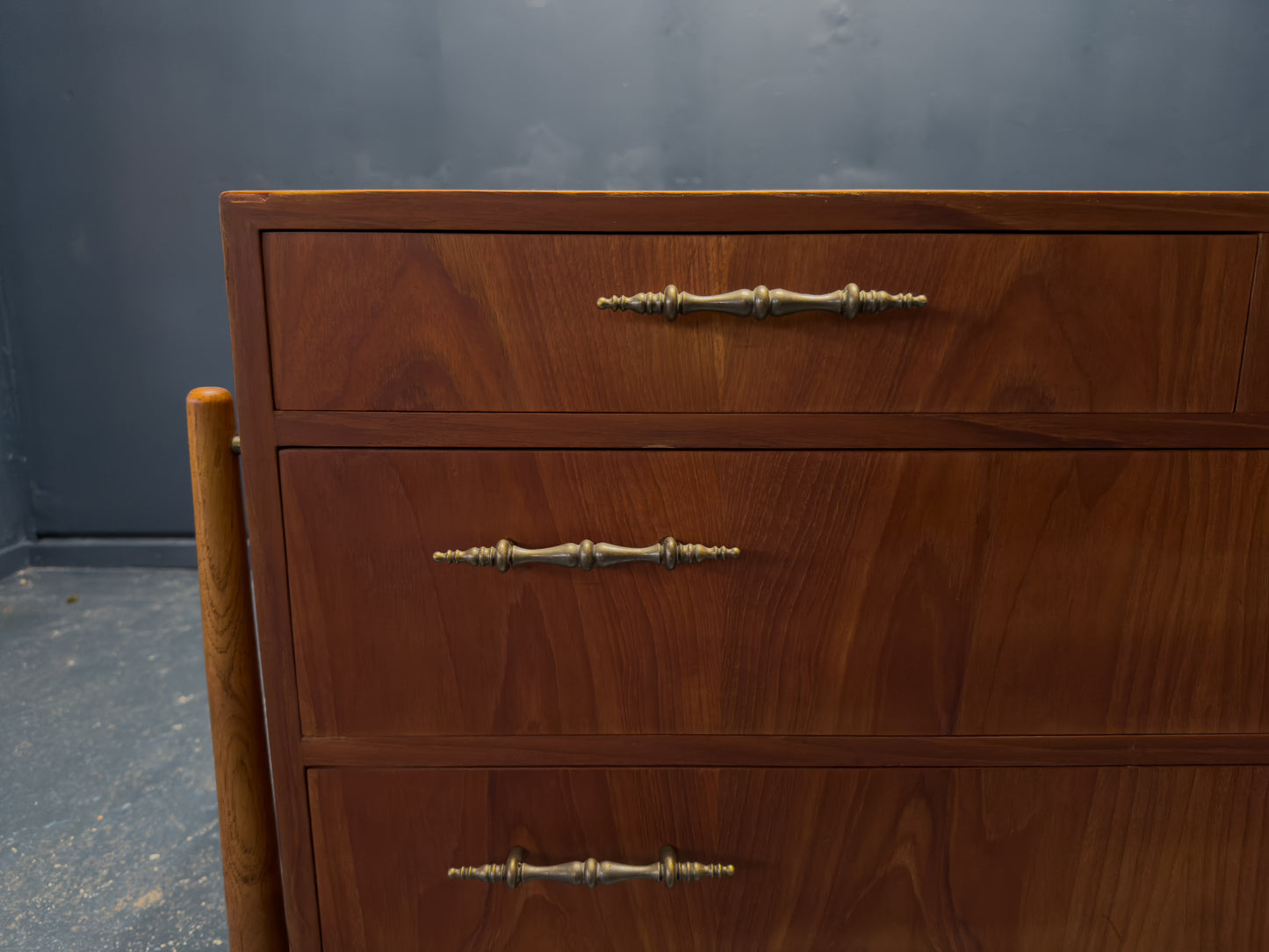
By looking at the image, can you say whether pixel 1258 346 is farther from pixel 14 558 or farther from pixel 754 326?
pixel 14 558

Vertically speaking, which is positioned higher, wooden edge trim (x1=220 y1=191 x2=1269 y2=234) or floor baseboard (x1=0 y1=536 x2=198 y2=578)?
wooden edge trim (x1=220 y1=191 x2=1269 y2=234)

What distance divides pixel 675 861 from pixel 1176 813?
0.40 metres

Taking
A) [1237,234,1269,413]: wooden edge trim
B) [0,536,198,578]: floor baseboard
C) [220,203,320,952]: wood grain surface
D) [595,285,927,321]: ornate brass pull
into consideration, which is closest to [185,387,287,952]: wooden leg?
[220,203,320,952]: wood grain surface

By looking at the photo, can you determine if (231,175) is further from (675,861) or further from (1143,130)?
(1143,130)

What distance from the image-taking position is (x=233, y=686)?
0.57m

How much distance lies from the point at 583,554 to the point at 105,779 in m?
0.89

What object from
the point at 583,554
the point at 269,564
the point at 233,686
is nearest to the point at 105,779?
the point at 233,686

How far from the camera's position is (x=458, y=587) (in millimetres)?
499

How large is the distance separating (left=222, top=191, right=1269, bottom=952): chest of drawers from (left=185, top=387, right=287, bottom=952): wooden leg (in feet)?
0.23

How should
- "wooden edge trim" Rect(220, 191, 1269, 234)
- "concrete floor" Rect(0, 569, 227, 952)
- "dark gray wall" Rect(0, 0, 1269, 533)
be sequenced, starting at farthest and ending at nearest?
"dark gray wall" Rect(0, 0, 1269, 533) → "concrete floor" Rect(0, 569, 227, 952) → "wooden edge trim" Rect(220, 191, 1269, 234)

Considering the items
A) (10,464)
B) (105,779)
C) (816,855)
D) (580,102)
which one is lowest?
(105,779)

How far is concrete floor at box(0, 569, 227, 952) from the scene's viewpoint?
0.72 meters

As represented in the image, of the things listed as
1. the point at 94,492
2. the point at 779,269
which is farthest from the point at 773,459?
the point at 94,492

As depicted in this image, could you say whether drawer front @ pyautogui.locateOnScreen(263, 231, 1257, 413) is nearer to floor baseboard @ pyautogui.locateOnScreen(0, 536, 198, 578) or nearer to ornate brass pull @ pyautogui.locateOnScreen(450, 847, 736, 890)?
ornate brass pull @ pyautogui.locateOnScreen(450, 847, 736, 890)
